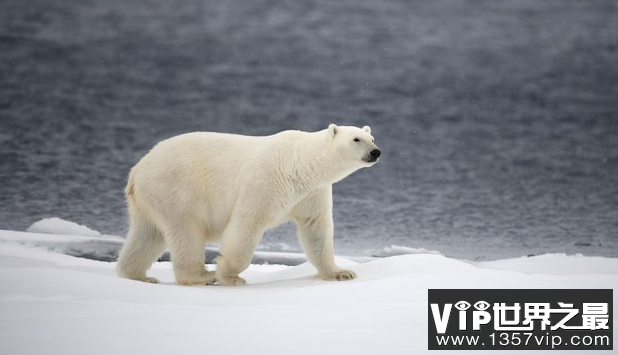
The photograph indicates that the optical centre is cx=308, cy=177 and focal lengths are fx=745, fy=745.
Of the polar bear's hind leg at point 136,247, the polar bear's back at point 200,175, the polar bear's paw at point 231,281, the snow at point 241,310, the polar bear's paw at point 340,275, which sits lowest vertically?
the snow at point 241,310

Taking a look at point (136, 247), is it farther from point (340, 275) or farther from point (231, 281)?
point (340, 275)

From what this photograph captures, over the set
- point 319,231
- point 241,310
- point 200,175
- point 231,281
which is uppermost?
point 200,175

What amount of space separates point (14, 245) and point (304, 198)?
2.65m

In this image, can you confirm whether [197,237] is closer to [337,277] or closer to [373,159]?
[337,277]

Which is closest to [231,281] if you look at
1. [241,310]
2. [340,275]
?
[340,275]

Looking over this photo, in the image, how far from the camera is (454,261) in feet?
16.2

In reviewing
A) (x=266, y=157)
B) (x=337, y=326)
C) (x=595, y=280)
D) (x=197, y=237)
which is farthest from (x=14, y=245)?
(x=595, y=280)

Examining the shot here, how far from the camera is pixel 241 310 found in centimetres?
381

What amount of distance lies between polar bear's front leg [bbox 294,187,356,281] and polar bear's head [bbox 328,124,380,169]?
35 centimetres

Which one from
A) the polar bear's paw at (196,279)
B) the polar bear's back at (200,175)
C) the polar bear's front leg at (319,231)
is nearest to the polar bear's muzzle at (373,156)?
the polar bear's front leg at (319,231)

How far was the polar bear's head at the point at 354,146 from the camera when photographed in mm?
4746

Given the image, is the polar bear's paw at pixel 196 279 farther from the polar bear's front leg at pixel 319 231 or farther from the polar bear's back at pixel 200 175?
the polar bear's front leg at pixel 319 231

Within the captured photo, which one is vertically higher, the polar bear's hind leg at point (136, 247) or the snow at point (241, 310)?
the polar bear's hind leg at point (136, 247)

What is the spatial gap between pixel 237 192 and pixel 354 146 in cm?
84
